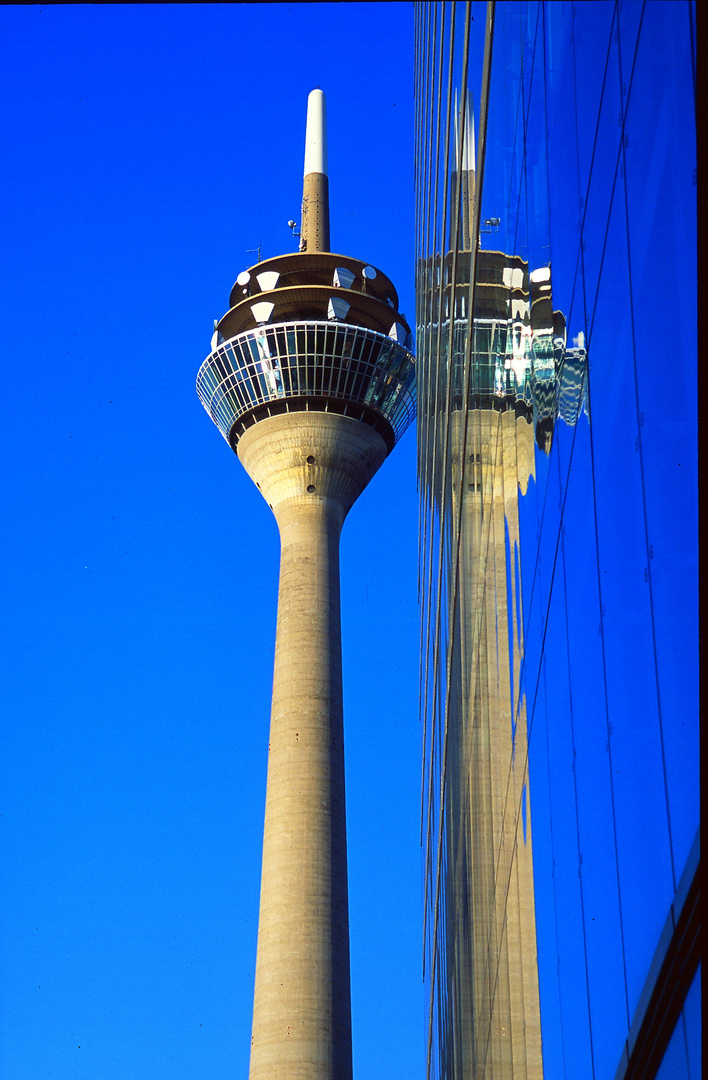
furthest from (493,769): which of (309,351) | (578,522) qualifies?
(309,351)

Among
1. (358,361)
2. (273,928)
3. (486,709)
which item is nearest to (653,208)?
(486,709)

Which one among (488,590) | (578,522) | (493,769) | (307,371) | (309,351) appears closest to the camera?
(578,522)

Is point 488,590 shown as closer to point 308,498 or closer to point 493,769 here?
point 493,769

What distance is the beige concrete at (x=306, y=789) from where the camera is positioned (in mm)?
46906

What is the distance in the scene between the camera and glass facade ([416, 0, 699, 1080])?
572 centimetres

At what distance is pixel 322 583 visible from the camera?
54.4m

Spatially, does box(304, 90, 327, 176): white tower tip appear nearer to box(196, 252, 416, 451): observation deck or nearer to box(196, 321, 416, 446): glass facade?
box(196, 252, 416, 451): observation deck

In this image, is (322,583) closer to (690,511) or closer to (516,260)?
(516,260)

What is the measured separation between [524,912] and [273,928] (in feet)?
127

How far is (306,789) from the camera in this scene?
1986 inches

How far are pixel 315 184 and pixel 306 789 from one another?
3288 centimetres

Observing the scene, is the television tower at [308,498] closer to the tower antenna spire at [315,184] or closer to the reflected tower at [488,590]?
A: the tower antenna spire at [315,184]

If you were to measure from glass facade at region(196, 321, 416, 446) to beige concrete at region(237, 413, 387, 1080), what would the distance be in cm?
294

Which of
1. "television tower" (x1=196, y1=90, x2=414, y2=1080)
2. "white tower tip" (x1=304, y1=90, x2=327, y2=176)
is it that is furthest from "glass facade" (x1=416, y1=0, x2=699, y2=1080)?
"white tower tip" (x1=304, y1=90, x2=327, y2=176)
